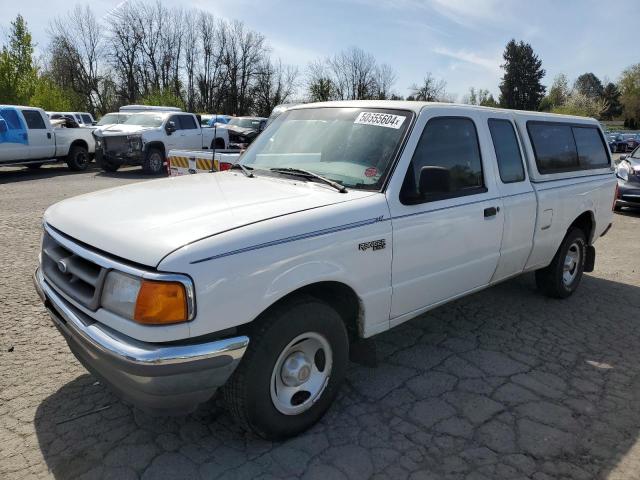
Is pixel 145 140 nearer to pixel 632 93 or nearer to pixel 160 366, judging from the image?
pixel 160 366

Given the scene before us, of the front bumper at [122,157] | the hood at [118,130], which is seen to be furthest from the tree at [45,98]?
the front bumper at [122,157]

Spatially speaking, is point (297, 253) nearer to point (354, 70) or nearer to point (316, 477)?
point (316, 477)

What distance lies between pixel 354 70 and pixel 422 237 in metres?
55.0

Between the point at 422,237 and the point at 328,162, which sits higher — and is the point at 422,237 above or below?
below

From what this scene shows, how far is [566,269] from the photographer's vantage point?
5.39 metres

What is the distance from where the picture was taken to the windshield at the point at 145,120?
16734mm

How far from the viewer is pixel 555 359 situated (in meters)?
3.95

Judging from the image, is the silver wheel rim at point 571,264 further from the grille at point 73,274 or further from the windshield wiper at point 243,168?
the grille at point 73,274

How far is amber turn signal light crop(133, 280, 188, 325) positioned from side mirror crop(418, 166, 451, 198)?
1.68m

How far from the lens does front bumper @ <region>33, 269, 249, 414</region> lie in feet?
7.27

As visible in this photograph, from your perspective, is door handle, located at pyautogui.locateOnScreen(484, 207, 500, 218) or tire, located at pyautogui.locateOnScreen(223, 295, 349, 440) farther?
door handle, located at pyautogui.locateOnScreen(484, 207, 500, 218)

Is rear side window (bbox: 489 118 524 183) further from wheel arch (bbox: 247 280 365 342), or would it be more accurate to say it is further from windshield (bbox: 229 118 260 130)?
windshield (bbox: 229 118 260 130)

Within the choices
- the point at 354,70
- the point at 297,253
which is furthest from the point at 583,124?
the point at 354,70

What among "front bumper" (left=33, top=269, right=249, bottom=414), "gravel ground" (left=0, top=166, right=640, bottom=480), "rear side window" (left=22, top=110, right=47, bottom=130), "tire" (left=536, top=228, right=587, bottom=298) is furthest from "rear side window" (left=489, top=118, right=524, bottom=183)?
"rear side window" (left=22, top=110, right=47, bottom=130)
